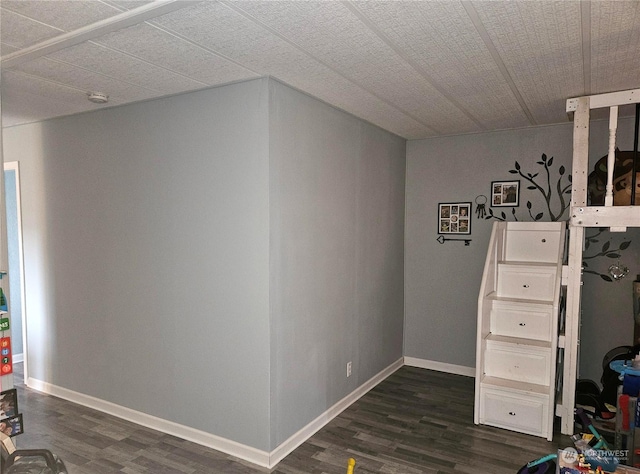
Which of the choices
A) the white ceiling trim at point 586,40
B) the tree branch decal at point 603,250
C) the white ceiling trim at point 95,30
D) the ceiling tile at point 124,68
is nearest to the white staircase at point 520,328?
the tree branch decal at point 603,250

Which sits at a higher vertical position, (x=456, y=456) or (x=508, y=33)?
(x=508, y=33)

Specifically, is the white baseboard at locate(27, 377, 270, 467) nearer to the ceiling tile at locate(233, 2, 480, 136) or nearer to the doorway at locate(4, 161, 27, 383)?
the doorway at locate(4, 161, 27, 383)

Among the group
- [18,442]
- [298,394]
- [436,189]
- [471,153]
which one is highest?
[471,153]

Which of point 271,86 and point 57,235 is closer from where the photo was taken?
point 271,86

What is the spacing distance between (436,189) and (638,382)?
2.61 m

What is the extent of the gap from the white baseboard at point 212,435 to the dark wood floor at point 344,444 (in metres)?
0.05

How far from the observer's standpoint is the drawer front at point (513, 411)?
329 centimetres

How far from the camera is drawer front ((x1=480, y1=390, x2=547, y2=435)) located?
10.8 feet

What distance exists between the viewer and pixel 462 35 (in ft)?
7.16

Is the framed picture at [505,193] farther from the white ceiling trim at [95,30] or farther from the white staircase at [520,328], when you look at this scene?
the white ceiling trim at [95,30]

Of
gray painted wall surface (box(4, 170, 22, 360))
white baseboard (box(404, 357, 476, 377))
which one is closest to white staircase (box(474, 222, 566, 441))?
white baseboard (box(404, 357, 476, 377))

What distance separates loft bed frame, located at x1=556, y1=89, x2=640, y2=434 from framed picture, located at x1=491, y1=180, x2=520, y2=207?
42.3 inches

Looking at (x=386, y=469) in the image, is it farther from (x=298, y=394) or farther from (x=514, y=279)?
(x=514, y=279)

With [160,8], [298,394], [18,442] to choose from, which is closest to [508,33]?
[160,8]
